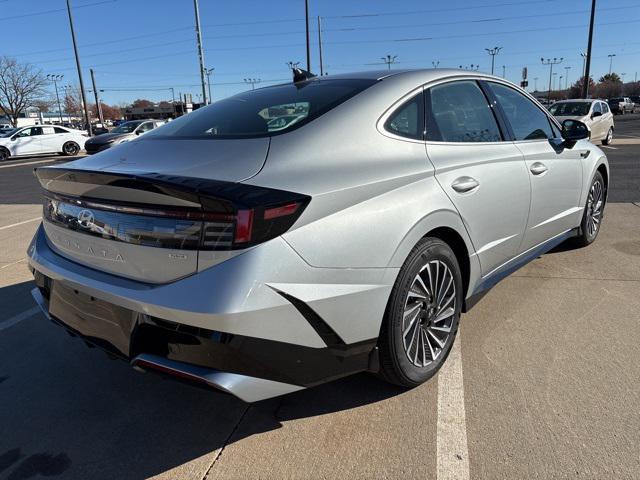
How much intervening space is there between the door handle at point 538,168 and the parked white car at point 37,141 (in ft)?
78.1

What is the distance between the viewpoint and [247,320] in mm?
1831

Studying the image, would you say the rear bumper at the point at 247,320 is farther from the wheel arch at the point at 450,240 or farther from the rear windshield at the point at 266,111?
the rear windshield at the point at 266,111

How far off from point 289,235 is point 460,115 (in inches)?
65.9

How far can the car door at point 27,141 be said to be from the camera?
72.6 feet

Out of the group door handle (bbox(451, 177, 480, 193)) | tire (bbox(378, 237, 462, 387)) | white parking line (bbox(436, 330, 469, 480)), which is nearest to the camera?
white parking line (bbox(436, 330, 469, 480))

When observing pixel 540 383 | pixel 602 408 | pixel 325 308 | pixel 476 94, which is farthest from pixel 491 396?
pixel 476 94

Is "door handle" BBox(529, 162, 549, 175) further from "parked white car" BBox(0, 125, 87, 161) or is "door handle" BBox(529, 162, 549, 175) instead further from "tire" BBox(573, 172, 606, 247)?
"parked white car" BBox(0, 125, 87, 161)

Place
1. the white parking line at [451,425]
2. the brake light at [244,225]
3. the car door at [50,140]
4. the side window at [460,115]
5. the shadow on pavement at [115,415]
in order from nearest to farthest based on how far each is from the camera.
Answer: the brake light at [244,225] < the white parking line at [451,425] < the shadow on pavement at [115,415] < the side window at [460,115] < the car door at [50,140]

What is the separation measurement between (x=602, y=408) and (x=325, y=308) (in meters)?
1.50

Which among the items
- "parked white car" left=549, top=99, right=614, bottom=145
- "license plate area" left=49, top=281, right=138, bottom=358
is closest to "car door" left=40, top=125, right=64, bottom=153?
"parked white car" left=549, top=99, right=614, bottom=145

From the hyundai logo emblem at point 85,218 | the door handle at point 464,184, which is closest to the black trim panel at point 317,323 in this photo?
the hyundai logo emblem at point 85,218

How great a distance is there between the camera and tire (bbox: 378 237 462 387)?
7.70 ft

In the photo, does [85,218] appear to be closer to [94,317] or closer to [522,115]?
[94,317]

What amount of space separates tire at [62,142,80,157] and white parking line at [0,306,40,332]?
21872 millimetres
